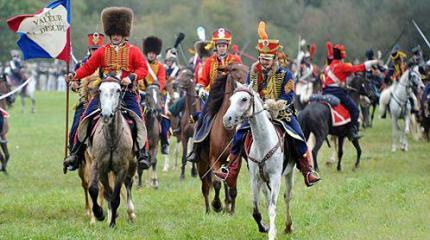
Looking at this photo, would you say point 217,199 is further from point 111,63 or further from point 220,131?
point 111,63

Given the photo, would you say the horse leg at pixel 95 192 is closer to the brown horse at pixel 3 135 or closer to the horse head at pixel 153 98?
the horse head at pixel 153 98

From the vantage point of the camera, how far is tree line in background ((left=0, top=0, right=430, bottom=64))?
29375mm

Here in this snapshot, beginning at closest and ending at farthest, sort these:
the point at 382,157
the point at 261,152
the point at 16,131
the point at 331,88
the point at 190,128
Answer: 1. the point at 261,152
2. the point at 190,128
3. the point at 331,88
4. the point at 382,157
5. the point at 16,131

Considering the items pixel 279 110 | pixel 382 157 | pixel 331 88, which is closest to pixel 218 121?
pixel 279 110

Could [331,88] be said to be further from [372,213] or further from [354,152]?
[372,213]

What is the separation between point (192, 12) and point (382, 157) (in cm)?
2716

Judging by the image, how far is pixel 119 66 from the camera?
45.0ft

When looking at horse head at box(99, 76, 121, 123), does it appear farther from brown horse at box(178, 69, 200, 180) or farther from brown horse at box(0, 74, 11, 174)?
brown horse at box(0, 74, 11, 174)

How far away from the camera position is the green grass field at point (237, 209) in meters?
12.6

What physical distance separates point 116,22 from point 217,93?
171cm

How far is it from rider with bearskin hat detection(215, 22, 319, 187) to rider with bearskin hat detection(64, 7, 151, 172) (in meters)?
1.57

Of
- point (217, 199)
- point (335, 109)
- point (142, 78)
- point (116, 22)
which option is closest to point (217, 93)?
point (142, 78)

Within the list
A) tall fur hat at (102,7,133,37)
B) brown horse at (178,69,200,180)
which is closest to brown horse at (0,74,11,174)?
brown horse at (178,69,200,180)

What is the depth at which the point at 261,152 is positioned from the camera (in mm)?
11898
